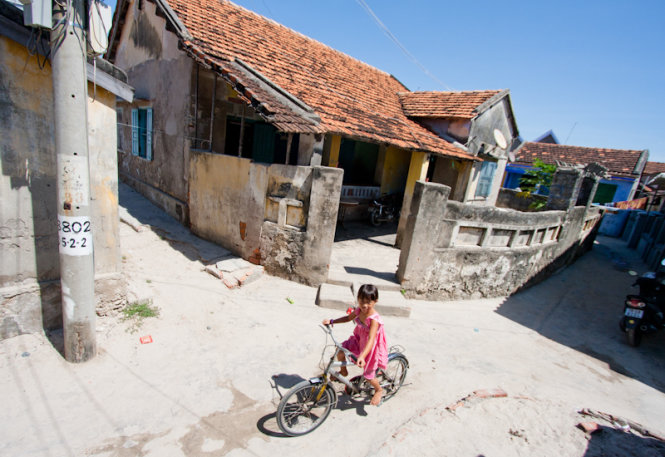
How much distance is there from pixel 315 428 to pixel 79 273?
2.88 metres

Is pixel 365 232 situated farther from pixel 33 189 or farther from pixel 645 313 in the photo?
pixel 33 189

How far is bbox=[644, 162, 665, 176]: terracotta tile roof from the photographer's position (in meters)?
22.4

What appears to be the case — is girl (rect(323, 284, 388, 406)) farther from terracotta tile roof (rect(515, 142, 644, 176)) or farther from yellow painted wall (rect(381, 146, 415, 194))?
terracotta tile roof (rect(515, 142, 644, 176))

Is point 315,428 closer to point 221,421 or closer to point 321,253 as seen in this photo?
point 221,421

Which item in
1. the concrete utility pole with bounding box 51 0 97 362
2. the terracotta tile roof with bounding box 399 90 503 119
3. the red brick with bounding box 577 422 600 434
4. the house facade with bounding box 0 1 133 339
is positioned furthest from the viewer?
the terracotta tile roof with bounding box 399 90 503 119

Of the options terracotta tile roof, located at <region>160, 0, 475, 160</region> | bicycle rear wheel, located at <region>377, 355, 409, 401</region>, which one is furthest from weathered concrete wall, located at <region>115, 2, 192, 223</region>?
bicycle rear wheel, located at <region>377, 355, 409, 401</region>

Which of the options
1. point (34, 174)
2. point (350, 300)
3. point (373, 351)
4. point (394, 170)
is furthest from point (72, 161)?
point (394, 170)

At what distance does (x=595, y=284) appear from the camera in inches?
413

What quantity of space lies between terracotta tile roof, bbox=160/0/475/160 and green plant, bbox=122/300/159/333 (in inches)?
136

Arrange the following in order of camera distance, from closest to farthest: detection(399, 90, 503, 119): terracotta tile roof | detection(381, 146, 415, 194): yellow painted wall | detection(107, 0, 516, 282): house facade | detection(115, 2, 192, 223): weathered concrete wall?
detection(107, 0, 516, 282): house facade
detection(115, 2, 192, 223): weathered concrete wall
detection(399, 90, 503, 119): terracotta tile roof
detection(381, 146, 415, 194): yellow painted wall

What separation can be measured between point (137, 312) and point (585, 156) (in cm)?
2704

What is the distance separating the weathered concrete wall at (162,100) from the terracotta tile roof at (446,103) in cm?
722

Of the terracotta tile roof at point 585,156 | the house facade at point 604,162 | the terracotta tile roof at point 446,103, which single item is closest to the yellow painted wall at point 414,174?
the terracotta tile roof at point 446,103

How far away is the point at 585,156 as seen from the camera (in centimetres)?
2192
